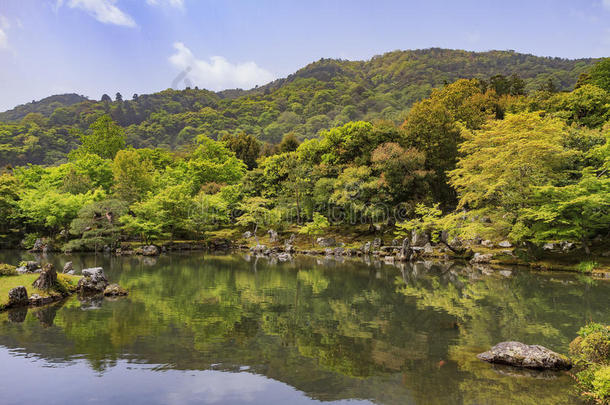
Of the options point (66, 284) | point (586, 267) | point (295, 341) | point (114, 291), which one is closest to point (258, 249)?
point (114, 291)

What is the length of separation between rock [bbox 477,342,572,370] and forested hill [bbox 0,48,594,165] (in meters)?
70.0

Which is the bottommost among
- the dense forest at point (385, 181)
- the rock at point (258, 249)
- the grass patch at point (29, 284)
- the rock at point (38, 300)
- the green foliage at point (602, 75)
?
the rock at point (258, 249)

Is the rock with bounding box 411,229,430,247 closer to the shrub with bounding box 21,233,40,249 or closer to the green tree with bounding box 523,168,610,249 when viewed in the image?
the green tree with bounding box 523,168,610,249

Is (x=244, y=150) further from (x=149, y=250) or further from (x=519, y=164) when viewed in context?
(x=519, y=164)

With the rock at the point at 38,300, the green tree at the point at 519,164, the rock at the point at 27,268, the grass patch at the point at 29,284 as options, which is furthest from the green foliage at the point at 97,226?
the green tree at the point at 519,164

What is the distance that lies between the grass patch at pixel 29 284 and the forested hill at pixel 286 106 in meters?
67.7

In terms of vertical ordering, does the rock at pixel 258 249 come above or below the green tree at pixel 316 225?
below

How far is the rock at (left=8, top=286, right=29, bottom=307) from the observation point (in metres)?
13.6

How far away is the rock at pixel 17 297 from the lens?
13.6m

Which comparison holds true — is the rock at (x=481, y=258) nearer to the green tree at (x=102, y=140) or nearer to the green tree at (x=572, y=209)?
the green tree at (x=572, y=209)

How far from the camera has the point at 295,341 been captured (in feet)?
33.5

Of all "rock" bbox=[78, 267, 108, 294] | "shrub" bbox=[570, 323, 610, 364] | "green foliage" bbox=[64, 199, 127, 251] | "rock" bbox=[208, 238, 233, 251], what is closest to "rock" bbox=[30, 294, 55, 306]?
"rock" bbox=[78, 267, 108, 294]

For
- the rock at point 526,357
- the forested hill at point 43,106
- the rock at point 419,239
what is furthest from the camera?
the forested hill at point 43,106

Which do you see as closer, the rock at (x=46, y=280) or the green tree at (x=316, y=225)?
the rock at (x=46, y=280)
